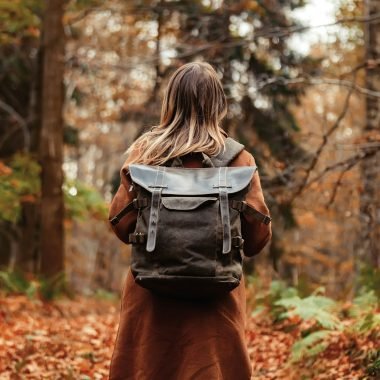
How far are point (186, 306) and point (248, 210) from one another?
593mm

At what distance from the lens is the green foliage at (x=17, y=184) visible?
1191 cm

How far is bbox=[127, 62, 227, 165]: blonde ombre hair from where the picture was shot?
3.48 meters

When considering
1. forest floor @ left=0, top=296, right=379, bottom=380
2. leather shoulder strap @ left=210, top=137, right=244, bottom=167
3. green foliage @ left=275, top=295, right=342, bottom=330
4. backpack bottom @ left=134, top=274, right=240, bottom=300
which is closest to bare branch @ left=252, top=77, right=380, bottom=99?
green foliage @ left=275, top=295, right=342, bottom=330

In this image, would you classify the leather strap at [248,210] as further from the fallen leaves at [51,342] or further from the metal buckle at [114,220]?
the fallen leaves at [51,342]

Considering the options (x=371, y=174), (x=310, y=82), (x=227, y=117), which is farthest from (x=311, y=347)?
(x=227, y=117)

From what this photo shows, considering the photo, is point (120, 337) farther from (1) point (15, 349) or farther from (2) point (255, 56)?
(2) point (255, 56)

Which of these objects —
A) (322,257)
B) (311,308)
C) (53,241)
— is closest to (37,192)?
(53,241)

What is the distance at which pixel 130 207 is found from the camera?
11.2 ft

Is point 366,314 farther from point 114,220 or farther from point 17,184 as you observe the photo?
point 17,184

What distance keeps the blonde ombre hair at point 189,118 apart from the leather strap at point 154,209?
19 centimetres

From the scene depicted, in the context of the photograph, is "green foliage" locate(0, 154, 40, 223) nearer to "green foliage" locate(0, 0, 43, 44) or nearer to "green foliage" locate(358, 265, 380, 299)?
"green foliage" locate(0, 0, 43, 44)

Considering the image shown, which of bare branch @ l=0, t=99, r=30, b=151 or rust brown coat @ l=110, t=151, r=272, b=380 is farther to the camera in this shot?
bare branch @ l=0, t=99, r=30, b=151

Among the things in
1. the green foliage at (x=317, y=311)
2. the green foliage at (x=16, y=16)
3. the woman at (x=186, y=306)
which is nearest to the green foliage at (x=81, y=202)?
the green foliage at (x=16, y=16)

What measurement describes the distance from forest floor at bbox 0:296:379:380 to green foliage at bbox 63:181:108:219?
191 inches
